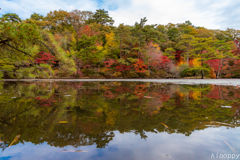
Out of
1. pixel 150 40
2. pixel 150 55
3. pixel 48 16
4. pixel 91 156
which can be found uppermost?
pixel 48 16

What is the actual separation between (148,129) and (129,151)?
0.68 metres

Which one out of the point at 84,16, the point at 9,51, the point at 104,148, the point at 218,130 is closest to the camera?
the point at 104,148

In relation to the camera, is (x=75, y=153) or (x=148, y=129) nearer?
(x=75, y=153)

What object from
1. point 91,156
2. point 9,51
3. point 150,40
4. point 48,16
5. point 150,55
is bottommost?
point 91,156

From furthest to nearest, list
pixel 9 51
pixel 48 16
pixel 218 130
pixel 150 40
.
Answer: pixel 48 16 → pixel 150 40 → pixel 9 51 → pixel 218 130

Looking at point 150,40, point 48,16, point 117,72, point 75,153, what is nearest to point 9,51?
point 75,153

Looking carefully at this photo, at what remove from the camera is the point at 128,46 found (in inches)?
854

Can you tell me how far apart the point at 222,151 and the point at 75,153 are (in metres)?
1.58

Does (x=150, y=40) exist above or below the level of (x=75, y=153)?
above

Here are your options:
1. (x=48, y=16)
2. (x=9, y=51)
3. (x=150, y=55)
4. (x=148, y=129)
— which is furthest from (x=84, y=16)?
(x=148, y=129)

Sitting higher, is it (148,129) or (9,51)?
(9,51)

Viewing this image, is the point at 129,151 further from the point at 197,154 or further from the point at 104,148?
the point at 197,154

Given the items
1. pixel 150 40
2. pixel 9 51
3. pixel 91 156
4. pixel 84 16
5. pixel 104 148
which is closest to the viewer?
pixel 91 156

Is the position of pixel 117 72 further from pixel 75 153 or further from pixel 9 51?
pixel 75 153
